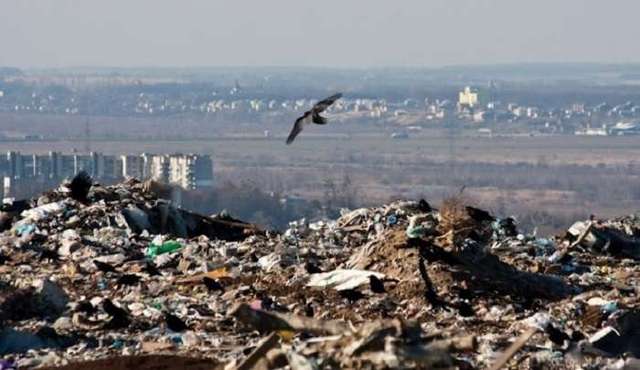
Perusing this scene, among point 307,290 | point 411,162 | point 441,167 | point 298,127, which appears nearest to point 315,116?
point 298,127

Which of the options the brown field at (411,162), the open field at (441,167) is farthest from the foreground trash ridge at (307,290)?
the open field at (441,167)

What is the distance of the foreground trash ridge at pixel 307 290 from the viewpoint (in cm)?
764

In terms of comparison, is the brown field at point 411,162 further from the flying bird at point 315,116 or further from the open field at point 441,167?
the flying bird at point 315,116

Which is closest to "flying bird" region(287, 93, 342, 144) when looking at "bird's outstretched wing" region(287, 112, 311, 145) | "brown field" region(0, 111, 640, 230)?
"bird's outstretched wing" region(287, 112, 311, 145)

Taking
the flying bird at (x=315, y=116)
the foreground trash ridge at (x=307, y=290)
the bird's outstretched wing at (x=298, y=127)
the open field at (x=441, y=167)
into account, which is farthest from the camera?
the open field at (x=441, y=167)

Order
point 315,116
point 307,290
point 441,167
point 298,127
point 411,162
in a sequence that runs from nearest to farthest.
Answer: point 307,290, point 315,116, point 298,127, point 441,167, point 411,162

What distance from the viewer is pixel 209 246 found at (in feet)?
45.9

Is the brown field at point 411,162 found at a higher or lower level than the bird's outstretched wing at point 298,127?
lower

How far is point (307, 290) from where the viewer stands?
11.6 metres

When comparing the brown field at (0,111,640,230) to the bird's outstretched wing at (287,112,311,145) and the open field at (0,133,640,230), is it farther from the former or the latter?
the bird's outstretched wing at (287,112,311,145)

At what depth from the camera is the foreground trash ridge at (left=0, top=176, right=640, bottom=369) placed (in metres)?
7.64

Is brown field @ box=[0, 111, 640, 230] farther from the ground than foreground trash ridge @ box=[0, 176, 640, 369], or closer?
closer

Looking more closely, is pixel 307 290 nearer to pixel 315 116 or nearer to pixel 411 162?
pixel 315 116

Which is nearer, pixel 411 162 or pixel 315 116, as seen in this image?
pixel 315 116
